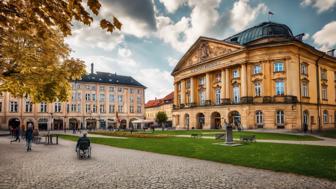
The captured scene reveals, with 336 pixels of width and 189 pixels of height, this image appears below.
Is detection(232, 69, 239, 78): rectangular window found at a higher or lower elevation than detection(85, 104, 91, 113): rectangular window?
higher

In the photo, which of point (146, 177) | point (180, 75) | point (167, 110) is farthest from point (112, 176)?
point (167, 110)

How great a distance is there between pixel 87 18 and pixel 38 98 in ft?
50.4

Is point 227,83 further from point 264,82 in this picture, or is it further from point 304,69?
point 304,69

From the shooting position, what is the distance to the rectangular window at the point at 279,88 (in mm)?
36981

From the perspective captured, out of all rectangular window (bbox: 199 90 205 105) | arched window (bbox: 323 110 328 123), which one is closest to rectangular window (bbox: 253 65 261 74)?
rectangular window (bbox: 199 90 205 105)

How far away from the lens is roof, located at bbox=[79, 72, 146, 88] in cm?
6634

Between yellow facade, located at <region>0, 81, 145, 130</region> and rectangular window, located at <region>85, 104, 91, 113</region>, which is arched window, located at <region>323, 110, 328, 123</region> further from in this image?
rectangular window, located at <region>85, 104, 91, 113</region>

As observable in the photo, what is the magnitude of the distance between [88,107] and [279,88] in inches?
1919

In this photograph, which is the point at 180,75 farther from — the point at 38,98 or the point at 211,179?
the point at 211,179

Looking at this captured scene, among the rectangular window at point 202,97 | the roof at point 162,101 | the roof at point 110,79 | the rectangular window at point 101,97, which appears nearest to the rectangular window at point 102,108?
the rectangular window at point 101,97

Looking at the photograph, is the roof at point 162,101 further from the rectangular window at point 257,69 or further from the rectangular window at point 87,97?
the rectangular window at point 257,69

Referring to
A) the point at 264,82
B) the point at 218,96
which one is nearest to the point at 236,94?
the point at 218,96

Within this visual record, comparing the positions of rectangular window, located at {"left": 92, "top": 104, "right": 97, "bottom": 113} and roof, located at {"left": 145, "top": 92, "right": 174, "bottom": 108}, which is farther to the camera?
roof, located at {"left": 145, "top": 92, "right": 174, "bottom": 108}

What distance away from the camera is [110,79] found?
231 ft
